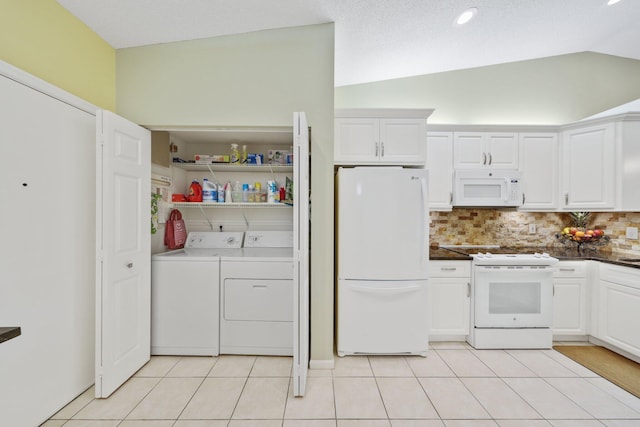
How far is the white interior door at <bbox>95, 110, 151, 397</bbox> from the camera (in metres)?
1.86

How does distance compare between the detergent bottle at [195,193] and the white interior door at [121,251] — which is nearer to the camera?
the white interior door at [121,251]

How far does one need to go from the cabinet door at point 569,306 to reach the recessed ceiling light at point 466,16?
2.45 metres

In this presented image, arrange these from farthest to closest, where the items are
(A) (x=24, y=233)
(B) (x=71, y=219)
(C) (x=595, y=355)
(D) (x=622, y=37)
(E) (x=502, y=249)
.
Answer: (E) (x=502, y=249) < (D) (x=622, y=37) < (C) (x=595, y=355) < (B) (x=71, y=219) < (A) (x=24, y=233)

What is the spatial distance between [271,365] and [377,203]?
158 centimetres

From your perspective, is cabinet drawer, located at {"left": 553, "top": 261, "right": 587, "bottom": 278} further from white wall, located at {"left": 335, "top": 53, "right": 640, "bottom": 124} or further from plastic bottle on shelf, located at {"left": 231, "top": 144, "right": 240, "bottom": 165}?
plastic bottle on shelf, located at {"left": 231, "top": 144, "right": 240, "bottom": 165}

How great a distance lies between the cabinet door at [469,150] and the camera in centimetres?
301

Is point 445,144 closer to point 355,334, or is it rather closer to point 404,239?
point 404,239

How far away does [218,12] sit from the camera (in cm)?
203

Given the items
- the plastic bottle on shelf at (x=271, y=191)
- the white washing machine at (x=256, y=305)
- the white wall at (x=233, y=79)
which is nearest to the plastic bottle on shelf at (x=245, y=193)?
the plastic bottle on shelf at (x=271, y=191)

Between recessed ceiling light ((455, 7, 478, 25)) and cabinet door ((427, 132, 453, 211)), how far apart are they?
0.97m

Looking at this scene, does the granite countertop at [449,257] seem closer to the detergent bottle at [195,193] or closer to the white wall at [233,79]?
the white wall at [233,79]

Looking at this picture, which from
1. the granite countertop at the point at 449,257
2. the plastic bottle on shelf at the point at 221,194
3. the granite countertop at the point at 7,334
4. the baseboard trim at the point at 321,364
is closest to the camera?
the granite countertop at the point at 7,334

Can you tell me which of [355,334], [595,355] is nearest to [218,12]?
[355,334]

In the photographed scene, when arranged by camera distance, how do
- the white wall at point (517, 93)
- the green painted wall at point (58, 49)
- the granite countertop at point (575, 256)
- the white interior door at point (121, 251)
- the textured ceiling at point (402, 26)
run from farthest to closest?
the white wall at point (517, 93)
the granite countertop at point (575, 256)
the textured ceiling at point (402, 26)
the white interior door at point (121, 251)
the green painted wall at point (58, 49)
